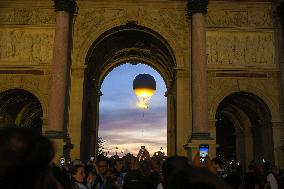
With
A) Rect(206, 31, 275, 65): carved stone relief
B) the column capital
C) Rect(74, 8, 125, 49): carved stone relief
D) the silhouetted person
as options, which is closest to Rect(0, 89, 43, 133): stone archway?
Rect(74, 8, 125, 49): carved stone relief

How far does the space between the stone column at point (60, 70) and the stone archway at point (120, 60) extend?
7.95 ft

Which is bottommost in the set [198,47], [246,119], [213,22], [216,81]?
[246,119]

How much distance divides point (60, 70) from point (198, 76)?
8.93 m

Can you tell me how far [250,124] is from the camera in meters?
33.2

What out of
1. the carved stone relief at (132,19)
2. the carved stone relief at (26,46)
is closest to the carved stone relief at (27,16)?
the carved stone relief at (26,46)

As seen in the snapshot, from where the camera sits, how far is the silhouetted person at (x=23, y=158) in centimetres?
189

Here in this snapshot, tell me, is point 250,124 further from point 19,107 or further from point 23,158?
point 23,158

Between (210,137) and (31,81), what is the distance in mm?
12687

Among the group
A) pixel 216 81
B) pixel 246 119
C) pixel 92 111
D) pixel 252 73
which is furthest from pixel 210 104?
pixel 92 111

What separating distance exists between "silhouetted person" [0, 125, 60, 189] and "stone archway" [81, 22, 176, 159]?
2603cm

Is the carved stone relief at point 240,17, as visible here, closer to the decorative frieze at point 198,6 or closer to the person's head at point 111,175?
the decorative frieze at point 198,6

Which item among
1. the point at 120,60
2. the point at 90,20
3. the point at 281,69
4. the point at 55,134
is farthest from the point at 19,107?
the point at 281,69

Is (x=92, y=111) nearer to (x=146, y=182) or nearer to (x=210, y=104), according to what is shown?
(x=210, y=104)

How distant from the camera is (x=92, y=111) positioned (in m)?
33.7
